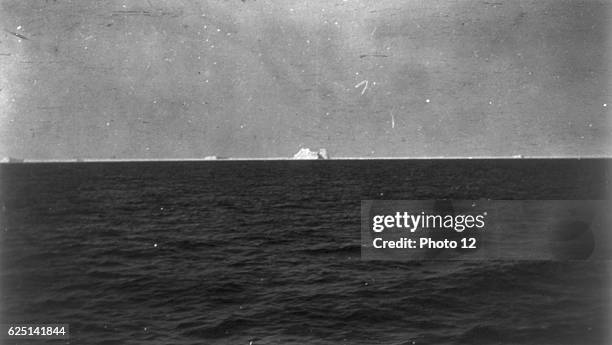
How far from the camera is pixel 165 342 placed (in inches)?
483

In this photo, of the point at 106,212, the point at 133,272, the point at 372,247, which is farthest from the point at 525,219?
the point at 106,212

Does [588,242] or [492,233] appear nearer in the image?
[588,242]

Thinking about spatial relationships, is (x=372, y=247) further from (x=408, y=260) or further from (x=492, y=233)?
(x=492, y=233)

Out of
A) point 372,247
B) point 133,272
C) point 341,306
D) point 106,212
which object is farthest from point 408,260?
point 106,212

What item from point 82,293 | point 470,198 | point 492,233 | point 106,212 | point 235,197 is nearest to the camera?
point 82,293

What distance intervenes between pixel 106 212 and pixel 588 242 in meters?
35.0

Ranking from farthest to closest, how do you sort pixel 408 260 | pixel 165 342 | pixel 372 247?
1. pixel 372 247
2. pixel 408 260
3. pixel 165 342

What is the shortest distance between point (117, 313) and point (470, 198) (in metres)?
42.1

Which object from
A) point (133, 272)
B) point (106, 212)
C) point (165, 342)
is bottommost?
point (165, 342)

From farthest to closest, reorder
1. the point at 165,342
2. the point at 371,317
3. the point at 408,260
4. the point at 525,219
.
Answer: the point at 525,219
the point at 408,260
the point at 371,317
the point at 165,342

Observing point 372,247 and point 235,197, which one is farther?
point 235,197

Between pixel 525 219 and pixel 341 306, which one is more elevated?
pixel 525 219

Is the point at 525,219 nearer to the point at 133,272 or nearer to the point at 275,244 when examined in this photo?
the point at 275,244

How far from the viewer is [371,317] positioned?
45.6ft
